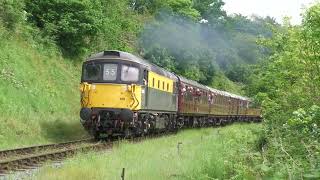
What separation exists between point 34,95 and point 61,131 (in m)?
2.26

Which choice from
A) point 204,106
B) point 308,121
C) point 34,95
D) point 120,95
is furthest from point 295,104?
point 204,106

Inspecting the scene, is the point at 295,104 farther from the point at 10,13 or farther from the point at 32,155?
the point at 10,13

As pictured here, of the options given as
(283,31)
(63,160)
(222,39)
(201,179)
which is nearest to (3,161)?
(63,160)

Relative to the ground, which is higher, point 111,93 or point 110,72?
point 110,72

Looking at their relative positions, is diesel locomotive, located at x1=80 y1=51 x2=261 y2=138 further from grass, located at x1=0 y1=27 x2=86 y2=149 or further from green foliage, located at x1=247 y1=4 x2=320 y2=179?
green foliage, located at x1=247 y1=4 x2=320 y2=179

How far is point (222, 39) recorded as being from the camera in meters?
71.2

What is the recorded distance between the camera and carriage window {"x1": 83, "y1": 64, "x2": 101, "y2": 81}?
19.8 m

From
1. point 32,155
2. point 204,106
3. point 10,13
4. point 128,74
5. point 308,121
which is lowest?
point 32,155

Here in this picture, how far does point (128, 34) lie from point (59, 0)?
51.2ft

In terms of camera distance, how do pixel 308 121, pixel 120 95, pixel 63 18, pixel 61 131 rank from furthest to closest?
pixel 63 18, pixel 61 131, pixel 120 95, pixel 308 121

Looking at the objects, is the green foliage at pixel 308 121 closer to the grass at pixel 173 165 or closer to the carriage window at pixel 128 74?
the grass at pixel 173 165

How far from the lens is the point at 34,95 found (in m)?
22.0

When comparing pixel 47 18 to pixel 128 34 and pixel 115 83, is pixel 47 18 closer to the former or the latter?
pixel 115 83

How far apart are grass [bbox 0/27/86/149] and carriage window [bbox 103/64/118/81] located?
2.72m
